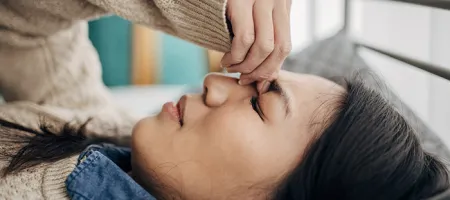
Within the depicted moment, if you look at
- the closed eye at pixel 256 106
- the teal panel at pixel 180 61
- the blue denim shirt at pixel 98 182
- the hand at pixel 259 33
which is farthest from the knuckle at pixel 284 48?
the teal panel at pixel 180 61

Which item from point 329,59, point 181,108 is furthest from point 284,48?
point 329,59

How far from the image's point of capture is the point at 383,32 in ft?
5.18

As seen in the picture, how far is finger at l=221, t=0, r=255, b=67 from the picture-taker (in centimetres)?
70

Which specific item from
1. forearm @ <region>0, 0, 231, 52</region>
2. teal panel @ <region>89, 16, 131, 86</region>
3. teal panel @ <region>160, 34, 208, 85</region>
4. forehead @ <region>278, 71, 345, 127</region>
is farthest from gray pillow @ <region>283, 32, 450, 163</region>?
teal panel @ <region>89, 16, 131, 86</region>

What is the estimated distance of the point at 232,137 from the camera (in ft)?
2.51

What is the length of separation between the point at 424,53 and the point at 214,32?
81cm

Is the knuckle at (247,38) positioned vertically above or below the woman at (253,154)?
above

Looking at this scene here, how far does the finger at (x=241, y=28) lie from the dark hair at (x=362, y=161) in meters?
0.18

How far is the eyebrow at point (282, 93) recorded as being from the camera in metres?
0.79

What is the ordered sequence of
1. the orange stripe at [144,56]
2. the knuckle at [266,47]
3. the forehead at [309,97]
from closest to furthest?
the knuckle at [266,47], the forehead at [309,97], the orange stripe at [144,56]

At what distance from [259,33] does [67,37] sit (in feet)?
1.89

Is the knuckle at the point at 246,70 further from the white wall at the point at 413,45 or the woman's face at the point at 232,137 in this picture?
the white wall at the point at 413,45

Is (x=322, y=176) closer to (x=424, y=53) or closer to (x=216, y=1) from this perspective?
(x=216, y=1)

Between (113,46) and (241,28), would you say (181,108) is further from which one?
(113,46)
